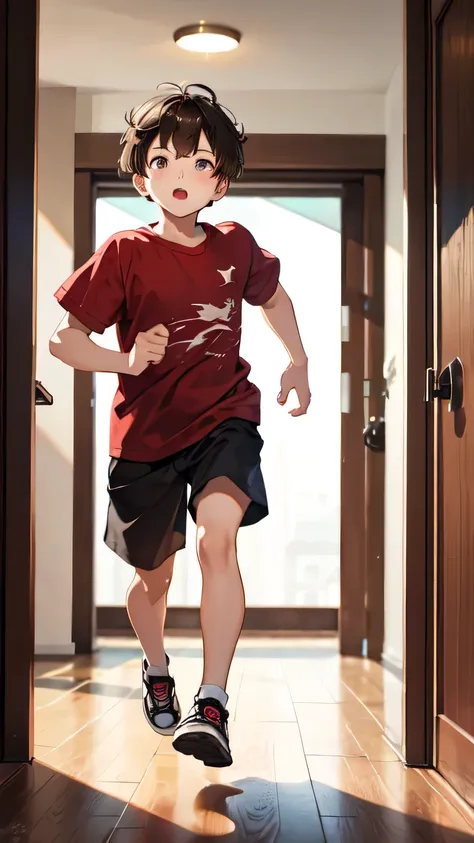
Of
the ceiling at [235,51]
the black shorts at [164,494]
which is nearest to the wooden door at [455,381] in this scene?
the black shorts at [164,494]

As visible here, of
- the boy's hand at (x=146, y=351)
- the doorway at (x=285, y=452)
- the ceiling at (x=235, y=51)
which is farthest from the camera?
the doorway at (x=285, y=452)

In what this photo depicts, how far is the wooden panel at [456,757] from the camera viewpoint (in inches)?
78.8

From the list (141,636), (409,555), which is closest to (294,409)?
(409,555)

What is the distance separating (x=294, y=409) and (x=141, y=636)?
640 mm

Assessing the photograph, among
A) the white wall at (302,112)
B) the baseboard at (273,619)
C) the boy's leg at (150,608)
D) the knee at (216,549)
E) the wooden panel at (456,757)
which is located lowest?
the baseboard at (273,619)

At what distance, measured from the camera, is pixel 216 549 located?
6.87 ft

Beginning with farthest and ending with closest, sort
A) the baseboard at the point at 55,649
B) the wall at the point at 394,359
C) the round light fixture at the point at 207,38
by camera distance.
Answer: the baseboard at the point at 55,649
the wall at the point at 394,359
the round light fixture at the point at 207,38

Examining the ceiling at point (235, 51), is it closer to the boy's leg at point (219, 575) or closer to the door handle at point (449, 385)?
the door handle at point (449, 385)

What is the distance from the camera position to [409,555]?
236 centimetres

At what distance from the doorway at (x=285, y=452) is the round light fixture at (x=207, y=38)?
768mm

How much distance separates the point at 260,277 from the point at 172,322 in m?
0.27

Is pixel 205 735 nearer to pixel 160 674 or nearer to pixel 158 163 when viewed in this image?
pixel 160 674

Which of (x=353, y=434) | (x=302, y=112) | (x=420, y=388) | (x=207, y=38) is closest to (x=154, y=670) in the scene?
(x=420, y=388)

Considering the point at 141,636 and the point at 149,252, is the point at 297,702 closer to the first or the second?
the point at 141,636
